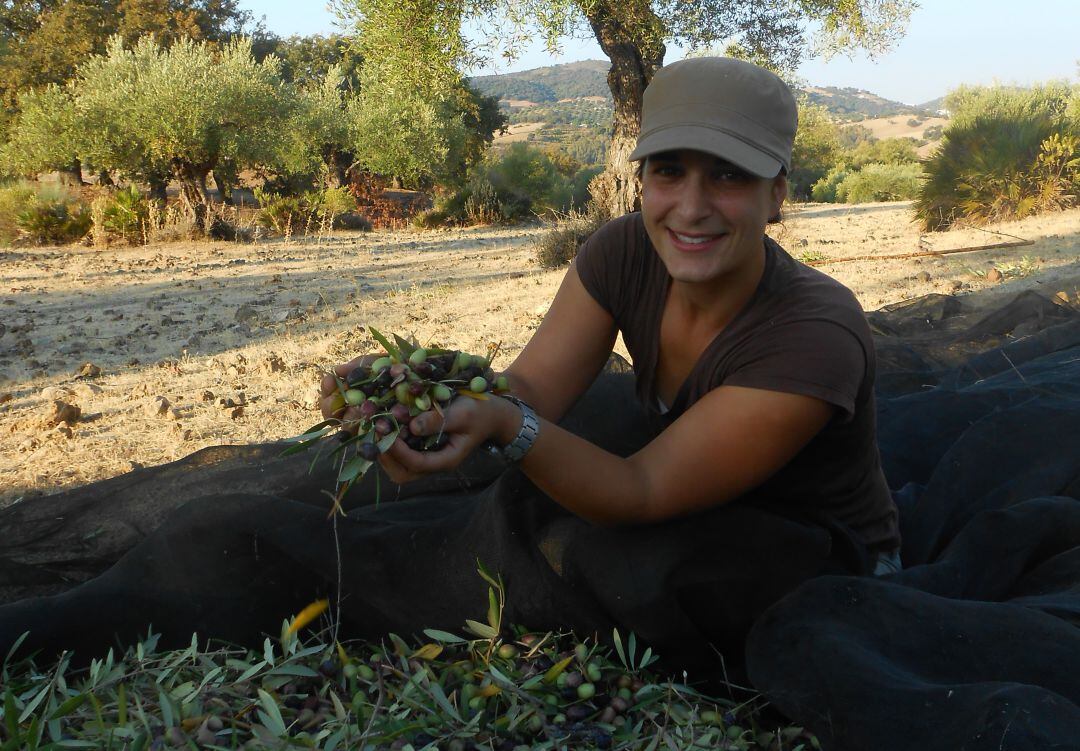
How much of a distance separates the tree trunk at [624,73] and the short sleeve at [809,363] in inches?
304

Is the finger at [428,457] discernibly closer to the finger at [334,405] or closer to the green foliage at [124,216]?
the finger at [334,405]

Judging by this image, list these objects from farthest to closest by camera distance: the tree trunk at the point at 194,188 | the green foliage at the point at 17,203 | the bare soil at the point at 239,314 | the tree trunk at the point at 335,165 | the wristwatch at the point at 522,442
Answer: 1. the tree trunk at the point at 335,165
2. the tree trunk at the point at 194,188
3. the green foliage at the point at 17,203
4. the bare soil at the point at 239,314
5. the wristwatch at the point at 522,442

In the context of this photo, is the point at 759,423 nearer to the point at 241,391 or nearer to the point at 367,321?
the point at 241,391

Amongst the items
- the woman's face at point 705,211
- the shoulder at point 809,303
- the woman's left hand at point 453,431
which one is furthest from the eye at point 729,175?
the woman's left hand at point 453,431

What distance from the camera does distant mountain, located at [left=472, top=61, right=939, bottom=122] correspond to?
130163 mm

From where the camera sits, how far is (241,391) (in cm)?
519

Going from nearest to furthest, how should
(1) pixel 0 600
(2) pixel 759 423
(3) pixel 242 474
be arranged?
(2) pixel 759 423 < (1) pixel 0 600 < (3) pixel 242 474

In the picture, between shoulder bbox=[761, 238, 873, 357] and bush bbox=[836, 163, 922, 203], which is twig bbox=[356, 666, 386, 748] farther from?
bush bbox=[836, 163, 922, 203]

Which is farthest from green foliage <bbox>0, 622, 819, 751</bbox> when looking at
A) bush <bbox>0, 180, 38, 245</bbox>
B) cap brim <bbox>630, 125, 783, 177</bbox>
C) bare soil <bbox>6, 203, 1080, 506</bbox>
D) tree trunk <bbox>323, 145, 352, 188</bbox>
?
tree trunk <bbox>323, 145, 352, 188</bbox>

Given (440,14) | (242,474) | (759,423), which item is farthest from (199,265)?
(759,423)

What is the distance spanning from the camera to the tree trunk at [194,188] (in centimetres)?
1393

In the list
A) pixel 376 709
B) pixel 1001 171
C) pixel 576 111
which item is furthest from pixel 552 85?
pixel 376 709

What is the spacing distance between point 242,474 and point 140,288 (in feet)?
22.7

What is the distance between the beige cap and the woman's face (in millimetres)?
60
